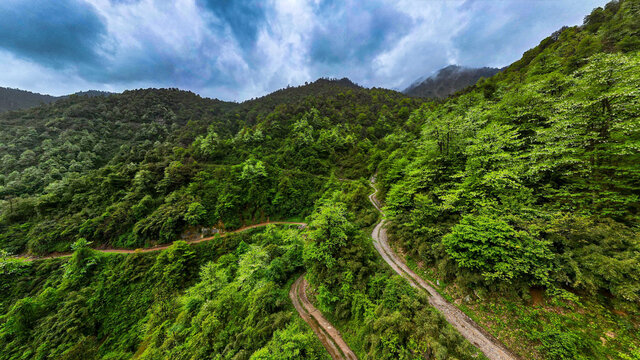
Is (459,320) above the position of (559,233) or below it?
below

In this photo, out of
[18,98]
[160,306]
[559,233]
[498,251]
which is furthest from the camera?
[18,98]

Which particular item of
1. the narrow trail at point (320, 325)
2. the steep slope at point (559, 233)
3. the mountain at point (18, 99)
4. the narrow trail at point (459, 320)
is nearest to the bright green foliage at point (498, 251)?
the steep slope at point (559, 233)

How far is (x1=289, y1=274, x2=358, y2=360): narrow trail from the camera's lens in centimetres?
1395

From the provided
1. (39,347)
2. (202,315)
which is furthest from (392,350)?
(39,347)

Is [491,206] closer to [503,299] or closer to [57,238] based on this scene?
[503,299]

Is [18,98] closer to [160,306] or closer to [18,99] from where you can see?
[18,99]

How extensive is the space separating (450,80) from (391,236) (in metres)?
207

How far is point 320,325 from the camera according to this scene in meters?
16.4

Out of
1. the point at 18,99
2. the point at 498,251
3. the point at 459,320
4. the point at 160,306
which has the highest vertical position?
the point at 18,99

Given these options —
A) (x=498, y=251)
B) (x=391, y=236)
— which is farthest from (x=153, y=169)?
(x=498, y=251)

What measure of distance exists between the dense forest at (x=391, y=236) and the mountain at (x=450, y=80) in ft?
394

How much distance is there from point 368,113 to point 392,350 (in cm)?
8607

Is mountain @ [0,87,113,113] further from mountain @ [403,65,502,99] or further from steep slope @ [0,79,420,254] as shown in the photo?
mountain @ [403,65,502,99]

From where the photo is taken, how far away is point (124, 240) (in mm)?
32531
